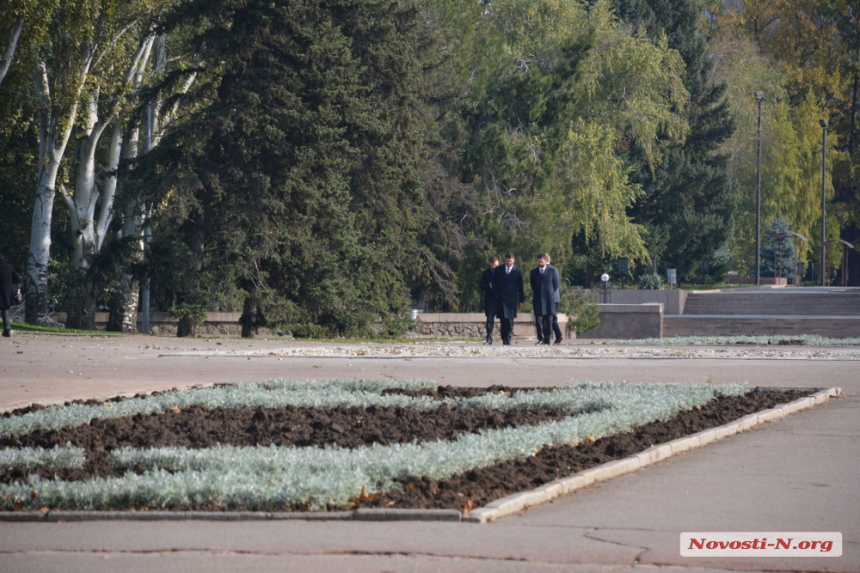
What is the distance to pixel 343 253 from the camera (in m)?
30.8

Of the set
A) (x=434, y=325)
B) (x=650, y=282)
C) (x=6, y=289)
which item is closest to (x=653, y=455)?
(x=6, y=289)

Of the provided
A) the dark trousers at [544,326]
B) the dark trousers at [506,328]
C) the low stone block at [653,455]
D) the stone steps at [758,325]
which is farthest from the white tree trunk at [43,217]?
the low stone block at [653,455]

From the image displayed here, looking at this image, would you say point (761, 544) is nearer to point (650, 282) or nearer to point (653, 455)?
point (653, 455)

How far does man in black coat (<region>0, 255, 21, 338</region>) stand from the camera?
24.6 meters

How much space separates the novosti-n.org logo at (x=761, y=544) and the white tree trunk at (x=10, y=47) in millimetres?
29060

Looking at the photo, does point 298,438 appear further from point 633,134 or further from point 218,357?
point 633,134

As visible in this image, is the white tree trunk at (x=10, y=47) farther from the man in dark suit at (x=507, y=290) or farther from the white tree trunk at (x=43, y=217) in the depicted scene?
the man in dark suit at (x=507, y=290)

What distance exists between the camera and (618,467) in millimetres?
7852

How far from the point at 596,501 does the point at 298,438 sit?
113 inches

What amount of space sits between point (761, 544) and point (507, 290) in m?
18.4

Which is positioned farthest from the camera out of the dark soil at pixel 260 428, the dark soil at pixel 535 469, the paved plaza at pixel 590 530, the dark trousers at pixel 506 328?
the dark trousers at pixel 506 328

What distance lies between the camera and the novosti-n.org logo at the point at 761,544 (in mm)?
5547

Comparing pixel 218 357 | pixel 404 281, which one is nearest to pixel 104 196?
pixel 404 281

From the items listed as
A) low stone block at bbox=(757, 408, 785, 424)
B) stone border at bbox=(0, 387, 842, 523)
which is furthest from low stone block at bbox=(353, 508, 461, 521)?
low stone block at bbox=(757, 408, 785, 424)
